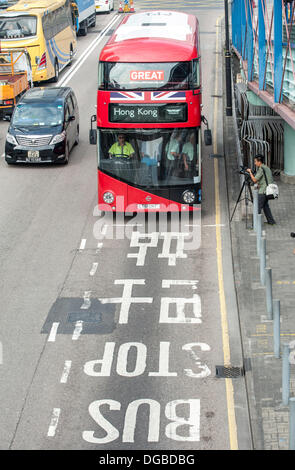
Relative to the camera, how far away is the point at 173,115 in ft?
65.5

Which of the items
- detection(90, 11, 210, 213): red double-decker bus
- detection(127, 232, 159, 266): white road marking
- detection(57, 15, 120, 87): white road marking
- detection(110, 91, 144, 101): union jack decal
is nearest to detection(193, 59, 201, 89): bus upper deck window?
detection(90, 11, 210, 213): red double-decker bus

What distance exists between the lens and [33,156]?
25.8 meters

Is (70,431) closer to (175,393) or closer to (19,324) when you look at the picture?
(175,393)

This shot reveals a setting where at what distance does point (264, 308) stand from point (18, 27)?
23981mm

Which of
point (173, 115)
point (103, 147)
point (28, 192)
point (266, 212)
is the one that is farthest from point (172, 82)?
point (28, 192)

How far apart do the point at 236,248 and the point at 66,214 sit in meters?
4.77

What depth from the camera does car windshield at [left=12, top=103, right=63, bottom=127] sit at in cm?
2608

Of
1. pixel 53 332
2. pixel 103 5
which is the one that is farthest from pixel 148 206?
pixel 103 5

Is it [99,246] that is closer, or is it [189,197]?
[99,246]

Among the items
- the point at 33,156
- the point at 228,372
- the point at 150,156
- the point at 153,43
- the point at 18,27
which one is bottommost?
the point at 228,372

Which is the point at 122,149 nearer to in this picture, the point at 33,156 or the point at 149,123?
the point at 149,123

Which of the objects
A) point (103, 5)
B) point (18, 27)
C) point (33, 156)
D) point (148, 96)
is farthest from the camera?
point (103, 5)

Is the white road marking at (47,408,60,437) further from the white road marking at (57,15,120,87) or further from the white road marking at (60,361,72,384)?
the white road marking at (57,15,120,87)

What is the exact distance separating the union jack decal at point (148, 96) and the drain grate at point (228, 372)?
7841 mm
